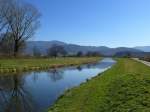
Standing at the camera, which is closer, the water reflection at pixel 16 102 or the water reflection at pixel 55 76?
the water reflection at pixel 16 102

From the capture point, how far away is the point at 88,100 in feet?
48.0

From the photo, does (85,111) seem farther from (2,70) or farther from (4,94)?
(2,70)

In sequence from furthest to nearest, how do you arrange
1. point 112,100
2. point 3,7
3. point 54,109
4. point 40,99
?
point 3,7, point 40,99, point 112,100, point 54,109

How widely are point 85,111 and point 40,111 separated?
117 inches

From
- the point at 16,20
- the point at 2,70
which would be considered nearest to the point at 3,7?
the point at 16,20

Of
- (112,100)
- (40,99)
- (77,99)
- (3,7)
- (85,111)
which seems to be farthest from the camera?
(3,7)

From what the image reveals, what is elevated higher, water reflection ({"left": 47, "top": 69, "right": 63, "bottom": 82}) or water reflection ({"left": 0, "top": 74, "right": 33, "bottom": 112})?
water reflection ({"left": 47, "top": 69, "right": 63, "bottom": 82})

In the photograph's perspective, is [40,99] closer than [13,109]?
No

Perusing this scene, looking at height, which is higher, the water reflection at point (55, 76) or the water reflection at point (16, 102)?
the water reflection at point (55, 76)

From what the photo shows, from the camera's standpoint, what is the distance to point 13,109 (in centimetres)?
1465

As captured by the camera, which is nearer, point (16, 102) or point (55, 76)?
point (16, 102)

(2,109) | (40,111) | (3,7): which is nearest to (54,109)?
(40,111)

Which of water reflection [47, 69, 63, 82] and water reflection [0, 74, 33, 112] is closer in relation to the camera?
water reflection [0, 74, 33, 112]

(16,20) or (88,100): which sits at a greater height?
(16,20)
